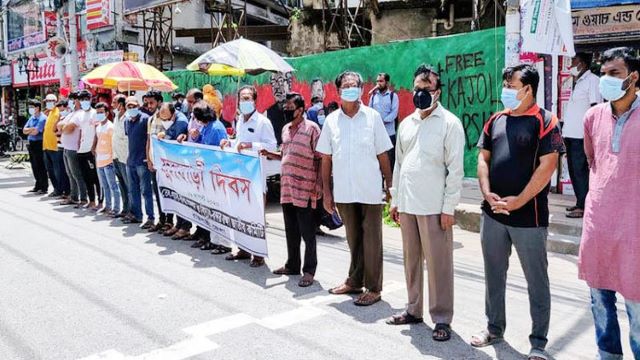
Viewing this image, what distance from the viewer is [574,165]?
724cm

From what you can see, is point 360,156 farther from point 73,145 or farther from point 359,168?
point 73,145

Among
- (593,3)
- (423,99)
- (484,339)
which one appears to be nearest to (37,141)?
(423,99)

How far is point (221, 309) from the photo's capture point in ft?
16.1

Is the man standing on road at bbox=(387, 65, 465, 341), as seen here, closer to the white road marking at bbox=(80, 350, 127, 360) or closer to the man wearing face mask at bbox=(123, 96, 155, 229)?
the white road marking at bbox=(80, 350, 127, 360)

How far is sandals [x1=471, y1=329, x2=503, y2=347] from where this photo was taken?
4039 mm

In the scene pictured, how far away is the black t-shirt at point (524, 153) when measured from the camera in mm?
3703

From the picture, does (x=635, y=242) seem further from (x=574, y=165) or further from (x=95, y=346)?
(x=574, y=165)

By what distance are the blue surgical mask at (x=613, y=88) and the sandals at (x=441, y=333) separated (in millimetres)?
1930

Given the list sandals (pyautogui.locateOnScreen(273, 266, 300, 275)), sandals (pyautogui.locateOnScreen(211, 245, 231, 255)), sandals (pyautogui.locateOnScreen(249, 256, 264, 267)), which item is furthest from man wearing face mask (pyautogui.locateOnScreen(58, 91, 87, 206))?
sandals (pyautogui.locateOnScreen(273, 266, 300, 275))

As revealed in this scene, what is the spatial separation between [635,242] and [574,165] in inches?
171

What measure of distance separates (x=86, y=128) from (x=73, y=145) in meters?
0.62

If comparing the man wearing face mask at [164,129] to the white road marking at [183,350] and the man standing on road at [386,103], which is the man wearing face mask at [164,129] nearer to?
the man standing on road at [386,103]

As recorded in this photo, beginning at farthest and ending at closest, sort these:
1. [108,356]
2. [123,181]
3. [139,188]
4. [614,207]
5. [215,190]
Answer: [123,181]
[139,188]
[215,190]
[108,356]
[614,207]

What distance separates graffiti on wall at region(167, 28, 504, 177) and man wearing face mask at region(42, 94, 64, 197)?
16.3ft
